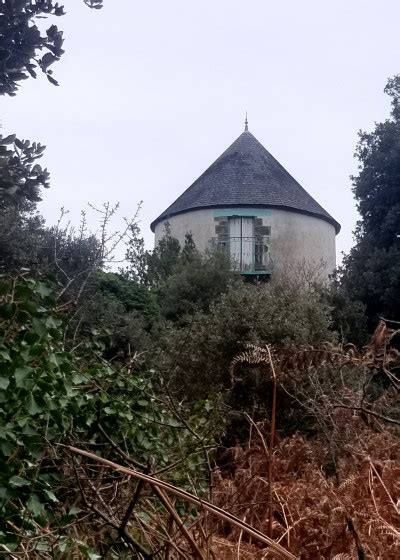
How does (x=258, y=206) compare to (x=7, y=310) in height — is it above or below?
above

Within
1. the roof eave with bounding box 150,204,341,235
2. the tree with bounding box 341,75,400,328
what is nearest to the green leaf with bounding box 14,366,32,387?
the tree with bounding box 341,75,400,328

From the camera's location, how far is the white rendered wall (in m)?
27.1

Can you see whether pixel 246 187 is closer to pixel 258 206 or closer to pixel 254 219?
pixel 258 206

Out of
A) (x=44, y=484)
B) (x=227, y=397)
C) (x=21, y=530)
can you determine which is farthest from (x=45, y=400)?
(x=227, y=397)

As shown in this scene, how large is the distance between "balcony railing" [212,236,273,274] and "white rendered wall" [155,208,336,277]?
0.29 metres

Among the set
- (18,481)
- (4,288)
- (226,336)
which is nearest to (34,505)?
(18,481)

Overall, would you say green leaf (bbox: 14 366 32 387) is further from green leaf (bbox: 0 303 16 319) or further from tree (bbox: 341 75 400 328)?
tree (bbox: 341 75 400 328)

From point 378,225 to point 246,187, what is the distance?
21.0 feet

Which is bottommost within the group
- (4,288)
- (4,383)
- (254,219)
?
(4,383)

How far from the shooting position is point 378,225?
22797 millimetres

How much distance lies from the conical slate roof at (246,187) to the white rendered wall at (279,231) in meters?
0.21

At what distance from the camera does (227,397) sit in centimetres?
992

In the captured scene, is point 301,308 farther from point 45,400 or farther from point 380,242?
point 380,242

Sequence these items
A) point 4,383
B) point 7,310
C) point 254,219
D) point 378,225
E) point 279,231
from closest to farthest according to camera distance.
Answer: point 4,383, point 7,310, point 378,225, point 254,219, point 279,231
